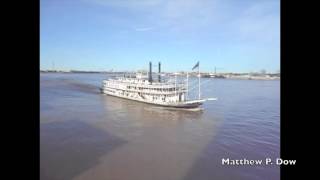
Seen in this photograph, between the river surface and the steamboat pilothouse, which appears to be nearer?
the river surface

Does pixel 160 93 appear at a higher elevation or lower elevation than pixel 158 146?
higher

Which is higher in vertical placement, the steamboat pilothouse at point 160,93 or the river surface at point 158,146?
the steamboat pilothouse at point 160,93

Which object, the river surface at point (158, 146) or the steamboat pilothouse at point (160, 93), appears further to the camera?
the steamboat pilothouse at point (160, 93)

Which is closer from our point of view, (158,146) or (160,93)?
(158,146)

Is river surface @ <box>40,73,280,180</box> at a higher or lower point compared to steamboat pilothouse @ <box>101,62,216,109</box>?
lower
